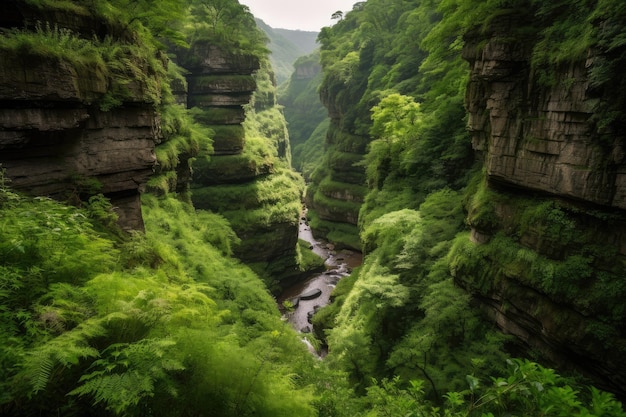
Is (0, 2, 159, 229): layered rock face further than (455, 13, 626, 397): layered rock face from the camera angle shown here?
No

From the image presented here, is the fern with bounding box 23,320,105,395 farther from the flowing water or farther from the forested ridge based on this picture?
the flowing water

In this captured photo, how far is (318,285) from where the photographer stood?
35688mm

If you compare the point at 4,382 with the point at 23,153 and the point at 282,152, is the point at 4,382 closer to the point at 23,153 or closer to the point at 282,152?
the point at 23,153

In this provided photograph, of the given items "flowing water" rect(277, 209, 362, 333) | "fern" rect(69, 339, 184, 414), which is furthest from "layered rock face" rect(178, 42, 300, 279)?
"fern" rect(69, 339, 184, 414)

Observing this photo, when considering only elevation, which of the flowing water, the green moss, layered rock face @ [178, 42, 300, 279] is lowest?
the flowing water

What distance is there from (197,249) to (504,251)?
44.5 feet

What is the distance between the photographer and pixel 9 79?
7379 mm

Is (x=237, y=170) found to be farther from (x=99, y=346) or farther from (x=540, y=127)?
(x=99, y=346)

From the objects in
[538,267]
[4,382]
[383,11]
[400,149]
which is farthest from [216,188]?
[383,11]

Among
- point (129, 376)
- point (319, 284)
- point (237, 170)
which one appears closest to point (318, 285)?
point (319, 284)

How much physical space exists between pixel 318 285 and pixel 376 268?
17313 millimetres

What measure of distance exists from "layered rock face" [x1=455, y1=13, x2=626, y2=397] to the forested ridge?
6 cm

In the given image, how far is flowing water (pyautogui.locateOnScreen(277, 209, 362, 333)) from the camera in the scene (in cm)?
2903

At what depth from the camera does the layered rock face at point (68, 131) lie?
7.70 m
